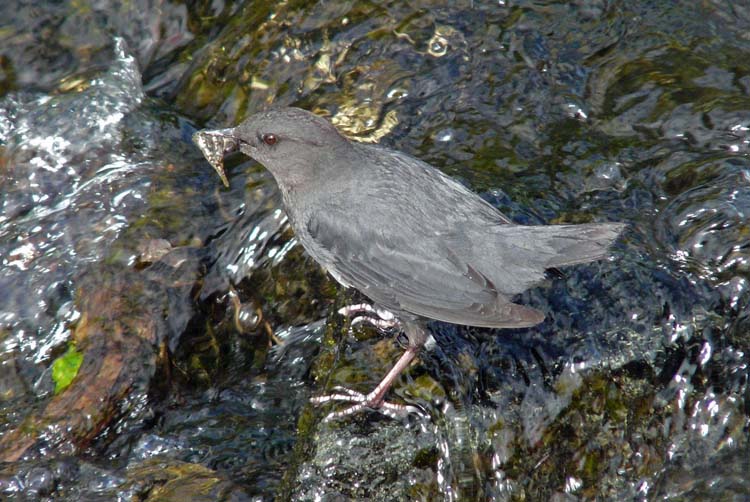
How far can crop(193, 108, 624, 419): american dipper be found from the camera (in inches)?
165

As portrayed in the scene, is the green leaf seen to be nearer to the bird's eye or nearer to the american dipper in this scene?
the american dipper

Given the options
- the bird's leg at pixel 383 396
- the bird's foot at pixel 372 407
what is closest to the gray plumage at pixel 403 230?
the bird's leg at pixel 383 396

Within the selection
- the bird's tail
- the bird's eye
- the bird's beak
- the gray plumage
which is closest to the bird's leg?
the gray plumage

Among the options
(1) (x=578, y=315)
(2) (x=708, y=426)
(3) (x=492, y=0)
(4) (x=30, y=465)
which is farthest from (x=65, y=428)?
(3) (x=492, y=0)

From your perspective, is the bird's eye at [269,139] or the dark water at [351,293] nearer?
the dark water at [351,293]

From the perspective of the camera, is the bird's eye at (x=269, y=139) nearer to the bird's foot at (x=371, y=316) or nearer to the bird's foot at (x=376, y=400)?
the bird's foot at (x=371, y=316)

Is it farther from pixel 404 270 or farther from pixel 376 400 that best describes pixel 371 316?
pixel 376 400

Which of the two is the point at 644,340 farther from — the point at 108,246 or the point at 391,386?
the point at 108,246

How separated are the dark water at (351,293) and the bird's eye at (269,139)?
39.0 inches

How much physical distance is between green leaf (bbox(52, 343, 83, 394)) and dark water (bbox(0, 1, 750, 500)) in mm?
33

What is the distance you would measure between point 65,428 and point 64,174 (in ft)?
6.55

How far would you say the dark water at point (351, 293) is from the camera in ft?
14.3

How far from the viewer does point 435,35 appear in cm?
654

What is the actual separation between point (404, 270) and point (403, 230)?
20cm
